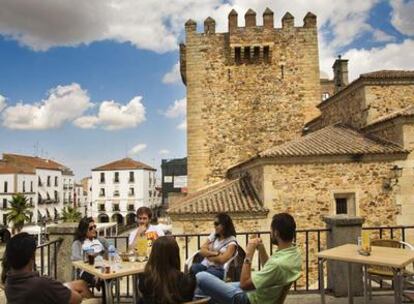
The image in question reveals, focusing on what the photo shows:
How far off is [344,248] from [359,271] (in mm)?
1185

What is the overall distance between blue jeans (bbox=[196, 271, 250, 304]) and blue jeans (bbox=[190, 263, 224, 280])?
19.7 inches

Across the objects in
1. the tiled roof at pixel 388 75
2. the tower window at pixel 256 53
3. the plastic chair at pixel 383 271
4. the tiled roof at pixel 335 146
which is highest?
the tower window at pixel 256 53

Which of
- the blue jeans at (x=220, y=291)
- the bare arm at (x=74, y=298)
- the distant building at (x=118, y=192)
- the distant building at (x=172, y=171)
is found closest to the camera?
the bare arm at (x=74, y=298)

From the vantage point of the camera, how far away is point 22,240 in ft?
10.6

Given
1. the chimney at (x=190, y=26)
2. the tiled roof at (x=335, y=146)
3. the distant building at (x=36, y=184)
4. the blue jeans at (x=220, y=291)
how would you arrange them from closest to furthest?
the blue jeans at (x=220, y=291) → the tiled roof at (x=335, y=146) → the chimney at (x=190, y=26) → the distant building at (x=36, y=184)

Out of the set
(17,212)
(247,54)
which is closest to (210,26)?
(247,54)

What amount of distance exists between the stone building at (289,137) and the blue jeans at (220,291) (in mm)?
9033

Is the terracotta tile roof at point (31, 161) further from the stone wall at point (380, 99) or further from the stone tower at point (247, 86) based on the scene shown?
the stone wall at point (380, 99)

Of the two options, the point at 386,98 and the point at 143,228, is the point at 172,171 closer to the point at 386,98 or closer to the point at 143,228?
the point at 386,98

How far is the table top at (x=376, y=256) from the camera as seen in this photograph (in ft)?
13.3

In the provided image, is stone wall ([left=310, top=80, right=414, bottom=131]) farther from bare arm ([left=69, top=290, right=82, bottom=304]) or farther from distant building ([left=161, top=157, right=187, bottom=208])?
distant building ([left=161, top=157, right=187, bottom=208])

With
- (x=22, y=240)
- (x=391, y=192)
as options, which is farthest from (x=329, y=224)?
(x=391, y=192)

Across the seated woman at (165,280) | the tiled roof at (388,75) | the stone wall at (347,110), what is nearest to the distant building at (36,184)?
the stone wall at (347,110)

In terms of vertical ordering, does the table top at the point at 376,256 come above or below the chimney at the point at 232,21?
below
